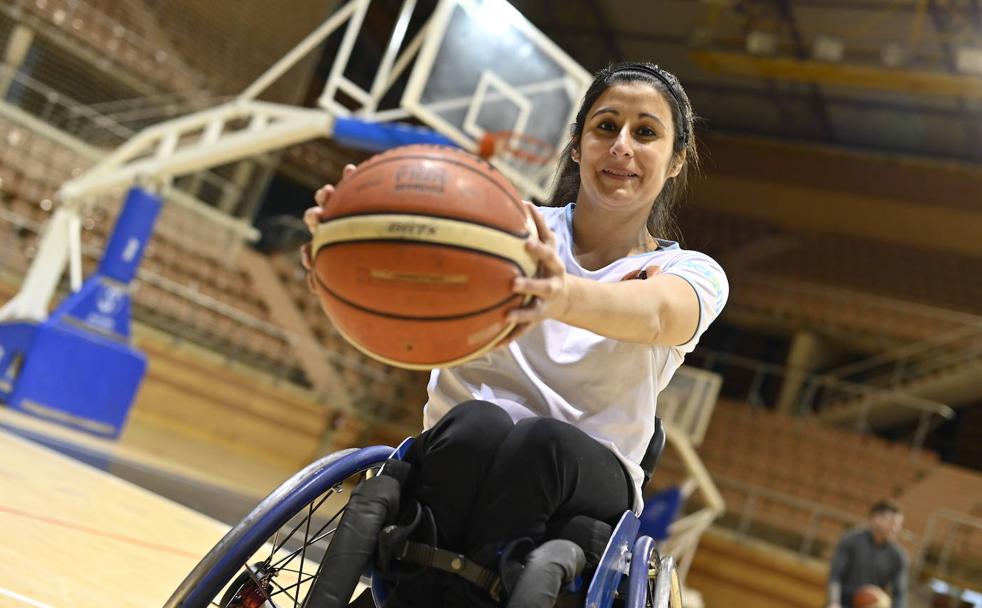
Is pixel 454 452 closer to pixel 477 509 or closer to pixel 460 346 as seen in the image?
pixel 477 509

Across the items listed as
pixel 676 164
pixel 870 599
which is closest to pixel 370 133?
pixel 870 599

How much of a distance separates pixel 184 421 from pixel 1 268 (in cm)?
211

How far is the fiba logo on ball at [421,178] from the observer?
1133 mm

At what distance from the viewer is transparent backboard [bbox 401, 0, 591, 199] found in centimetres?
580

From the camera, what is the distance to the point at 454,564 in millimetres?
1258

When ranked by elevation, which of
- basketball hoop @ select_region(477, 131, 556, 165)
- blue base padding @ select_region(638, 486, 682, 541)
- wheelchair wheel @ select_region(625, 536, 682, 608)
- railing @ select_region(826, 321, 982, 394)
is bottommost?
blue base padding @ select_region(638, 486, 682, 541)

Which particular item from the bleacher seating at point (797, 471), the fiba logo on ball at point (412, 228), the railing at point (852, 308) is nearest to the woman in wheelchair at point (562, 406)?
the fiba logo on ball at point (412, 228)

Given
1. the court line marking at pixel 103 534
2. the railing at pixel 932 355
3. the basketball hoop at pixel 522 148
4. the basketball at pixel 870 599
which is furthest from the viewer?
the railing at pixel 932 355

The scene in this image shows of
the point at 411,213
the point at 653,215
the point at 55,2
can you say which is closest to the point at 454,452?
the point at 411,213

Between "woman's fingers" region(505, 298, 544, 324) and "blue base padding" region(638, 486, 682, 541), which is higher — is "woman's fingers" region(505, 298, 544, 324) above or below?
above

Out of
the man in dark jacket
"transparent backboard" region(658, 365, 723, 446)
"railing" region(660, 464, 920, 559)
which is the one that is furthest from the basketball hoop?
"railing" region(660, 464, 920, 559)

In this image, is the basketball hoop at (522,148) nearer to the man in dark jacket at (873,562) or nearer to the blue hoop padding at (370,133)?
the blue hoop padding at (370,133)

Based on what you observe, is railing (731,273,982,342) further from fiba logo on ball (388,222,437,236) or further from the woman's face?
fiba logo on ball (388,222,437,236)

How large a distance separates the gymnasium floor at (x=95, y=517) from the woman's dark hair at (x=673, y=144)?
121 centimetres
